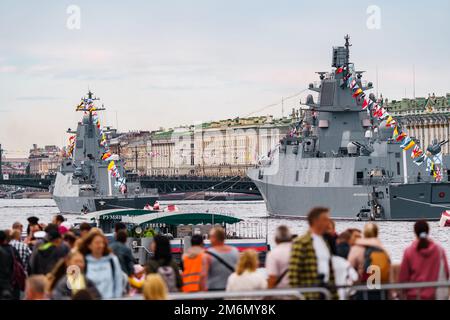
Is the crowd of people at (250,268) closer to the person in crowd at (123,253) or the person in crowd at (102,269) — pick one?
the person in crowd at (102,269)

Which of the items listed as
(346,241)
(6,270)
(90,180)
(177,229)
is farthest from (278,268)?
(90,180)

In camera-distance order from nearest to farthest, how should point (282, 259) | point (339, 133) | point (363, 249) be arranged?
point (282, 259) → point (363, 249) → point (339, 133)

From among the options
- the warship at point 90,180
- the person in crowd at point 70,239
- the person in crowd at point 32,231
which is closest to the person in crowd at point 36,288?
the person in crowd at point 70,239

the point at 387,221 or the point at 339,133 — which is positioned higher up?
the point at 339,133

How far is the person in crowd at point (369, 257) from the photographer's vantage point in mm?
14234

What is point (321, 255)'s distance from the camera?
12.9 m

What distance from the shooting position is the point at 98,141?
350 ft

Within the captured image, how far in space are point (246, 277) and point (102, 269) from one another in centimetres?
159

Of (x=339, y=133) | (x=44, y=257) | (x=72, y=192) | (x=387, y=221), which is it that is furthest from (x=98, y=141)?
(x=44, y=257)

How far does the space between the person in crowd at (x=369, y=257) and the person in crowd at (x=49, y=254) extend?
3.62 metres

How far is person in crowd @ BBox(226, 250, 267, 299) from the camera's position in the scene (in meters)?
13.5

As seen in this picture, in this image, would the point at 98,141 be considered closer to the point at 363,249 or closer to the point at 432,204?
the point at 432,204

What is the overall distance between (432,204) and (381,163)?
3749mm
